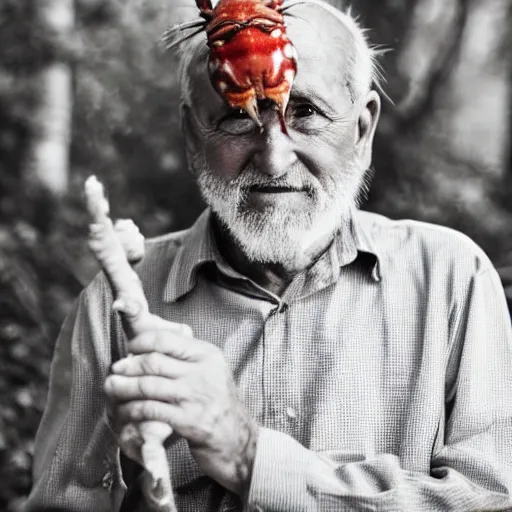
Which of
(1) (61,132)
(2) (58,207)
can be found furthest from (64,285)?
(1) (61,132)

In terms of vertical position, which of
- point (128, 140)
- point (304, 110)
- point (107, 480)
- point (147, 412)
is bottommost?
point (107, 480)

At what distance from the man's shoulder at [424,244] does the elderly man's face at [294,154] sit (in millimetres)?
80

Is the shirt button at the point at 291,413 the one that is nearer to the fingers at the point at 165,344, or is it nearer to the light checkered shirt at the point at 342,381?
the light checkered shirt at the point at 342,381

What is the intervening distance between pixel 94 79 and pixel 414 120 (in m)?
0.51

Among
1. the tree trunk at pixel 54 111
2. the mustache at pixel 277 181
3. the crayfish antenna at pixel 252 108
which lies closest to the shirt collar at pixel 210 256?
the mustache at pixel 277 181

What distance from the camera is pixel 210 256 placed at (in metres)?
1.07

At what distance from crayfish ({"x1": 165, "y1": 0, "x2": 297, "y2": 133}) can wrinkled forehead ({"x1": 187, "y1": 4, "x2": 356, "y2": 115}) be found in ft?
0.20

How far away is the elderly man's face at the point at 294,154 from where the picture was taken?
951 mm

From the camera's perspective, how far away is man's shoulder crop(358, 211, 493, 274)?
3.47ft

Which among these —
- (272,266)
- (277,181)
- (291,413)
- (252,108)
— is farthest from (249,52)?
(291,413)

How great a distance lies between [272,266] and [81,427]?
0.31m

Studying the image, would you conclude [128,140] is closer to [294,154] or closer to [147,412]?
[294,154]

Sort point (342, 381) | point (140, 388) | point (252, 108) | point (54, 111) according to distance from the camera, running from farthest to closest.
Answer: point (54, 111), point (342, 381), point (252, 108), point (140, 388)

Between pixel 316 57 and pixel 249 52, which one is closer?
pixel 249 52
